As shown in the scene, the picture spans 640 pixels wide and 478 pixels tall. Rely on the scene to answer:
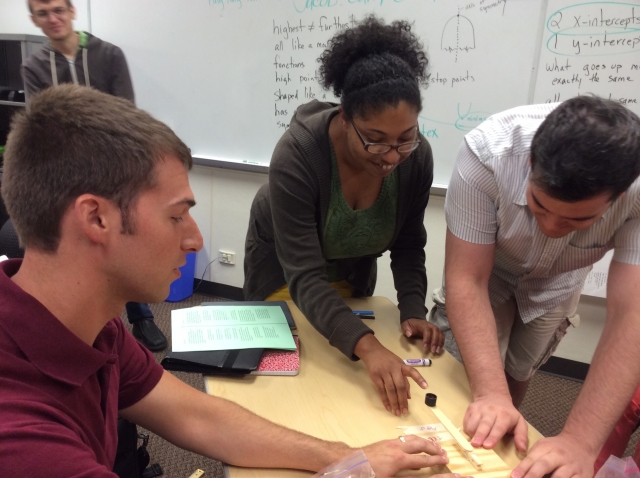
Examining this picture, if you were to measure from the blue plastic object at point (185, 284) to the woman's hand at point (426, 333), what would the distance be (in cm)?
218

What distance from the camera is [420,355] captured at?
1.24 metres

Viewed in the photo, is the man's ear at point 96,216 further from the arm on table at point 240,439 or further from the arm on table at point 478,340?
the arm on table at point 478,340

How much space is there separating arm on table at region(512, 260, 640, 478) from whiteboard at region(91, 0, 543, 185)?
138 centimetres

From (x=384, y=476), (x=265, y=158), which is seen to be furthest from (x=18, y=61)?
(x=384, y=476)

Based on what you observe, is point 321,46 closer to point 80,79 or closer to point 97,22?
point 80,79

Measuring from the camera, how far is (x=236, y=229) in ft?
10.4

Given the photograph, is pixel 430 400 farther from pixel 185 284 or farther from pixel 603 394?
pixel 185 284

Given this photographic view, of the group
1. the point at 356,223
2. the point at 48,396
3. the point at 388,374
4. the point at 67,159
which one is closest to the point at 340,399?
the point at 388,374

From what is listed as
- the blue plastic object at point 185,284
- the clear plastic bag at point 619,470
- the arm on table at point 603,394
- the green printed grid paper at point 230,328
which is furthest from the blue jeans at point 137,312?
the clear plastic bag at point 619,470

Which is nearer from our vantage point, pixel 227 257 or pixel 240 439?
pixel 240 439

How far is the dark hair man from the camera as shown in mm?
2342

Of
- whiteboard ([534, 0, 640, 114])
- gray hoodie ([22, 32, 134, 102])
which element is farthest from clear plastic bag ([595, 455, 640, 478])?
gray hoodie ([22, 32, 134, 102])

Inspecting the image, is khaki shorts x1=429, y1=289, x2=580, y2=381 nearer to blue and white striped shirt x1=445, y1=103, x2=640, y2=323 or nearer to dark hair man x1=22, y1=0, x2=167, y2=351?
blue and white striped shirt x1=445, y1=103, x2=640, y2=323

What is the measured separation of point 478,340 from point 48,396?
0.87m
